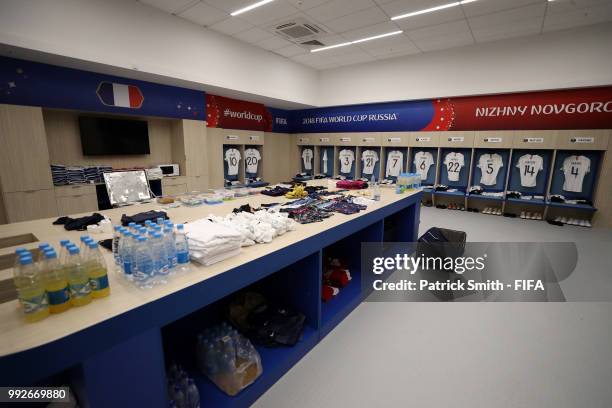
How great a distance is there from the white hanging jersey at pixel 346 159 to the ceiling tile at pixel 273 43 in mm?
3183

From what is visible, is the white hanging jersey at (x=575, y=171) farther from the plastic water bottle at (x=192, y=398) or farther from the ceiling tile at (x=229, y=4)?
the plastic water bottle at (x=192, y=398)

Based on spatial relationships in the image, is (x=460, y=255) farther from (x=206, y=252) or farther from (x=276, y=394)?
(x=206, y=252)

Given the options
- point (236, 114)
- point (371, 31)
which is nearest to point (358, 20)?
point (371, 31)

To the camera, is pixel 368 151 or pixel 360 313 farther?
pixel 368 151

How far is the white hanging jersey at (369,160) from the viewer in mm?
7617

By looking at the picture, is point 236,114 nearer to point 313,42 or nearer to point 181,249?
point 313,42

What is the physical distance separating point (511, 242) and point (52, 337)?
16.8ft

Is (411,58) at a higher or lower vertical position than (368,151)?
higher

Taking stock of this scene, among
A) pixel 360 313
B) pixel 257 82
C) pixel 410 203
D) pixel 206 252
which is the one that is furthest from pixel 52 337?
pixel 257 82

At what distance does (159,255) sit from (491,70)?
7.07 meters

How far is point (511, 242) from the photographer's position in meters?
4.21

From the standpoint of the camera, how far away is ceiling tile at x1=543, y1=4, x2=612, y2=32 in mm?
4367

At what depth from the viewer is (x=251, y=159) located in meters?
7.52

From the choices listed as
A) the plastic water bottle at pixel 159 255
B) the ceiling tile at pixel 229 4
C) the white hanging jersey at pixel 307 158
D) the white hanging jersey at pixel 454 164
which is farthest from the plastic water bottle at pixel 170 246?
the white hanging jersey at pixel 307 158
